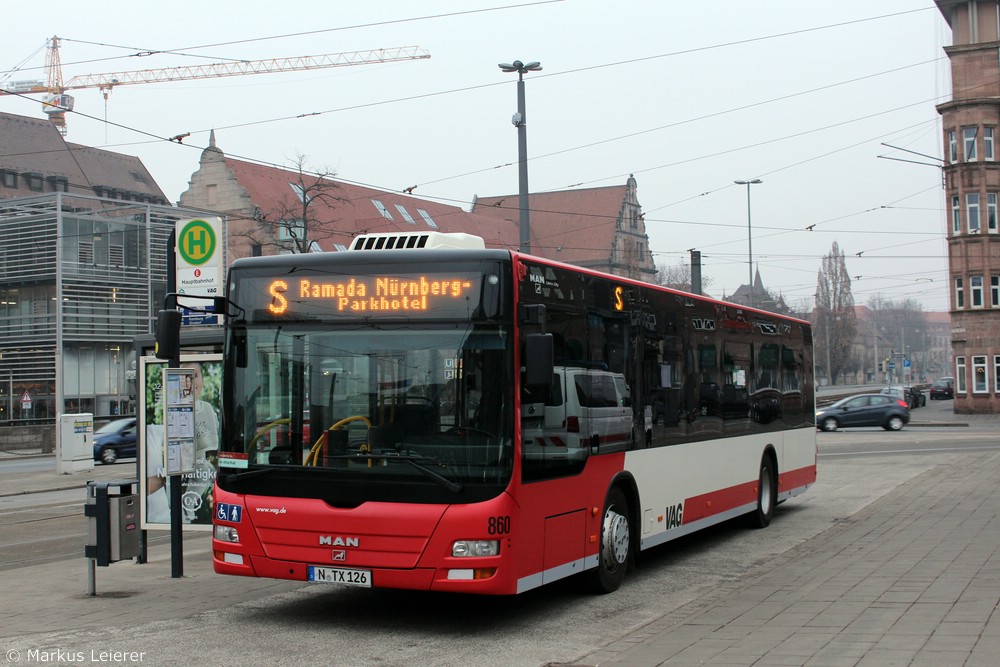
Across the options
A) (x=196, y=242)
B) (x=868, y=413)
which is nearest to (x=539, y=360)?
(x=196, y=242)

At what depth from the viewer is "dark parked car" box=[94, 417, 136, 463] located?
34.1 metres

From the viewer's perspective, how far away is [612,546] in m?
9.55

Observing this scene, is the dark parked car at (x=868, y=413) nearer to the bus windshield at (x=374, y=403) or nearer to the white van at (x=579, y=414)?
A: the white van at (x=579, y=414)

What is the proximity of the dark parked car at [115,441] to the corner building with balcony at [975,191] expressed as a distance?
38912 millimetres

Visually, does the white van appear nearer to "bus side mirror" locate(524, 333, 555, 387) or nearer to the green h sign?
"bus side mirror" locate(524, 333, 555, 387)

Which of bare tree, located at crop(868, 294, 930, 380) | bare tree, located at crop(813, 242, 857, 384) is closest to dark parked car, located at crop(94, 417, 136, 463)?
bare tree, located at crop(813, 242, 857, 384)

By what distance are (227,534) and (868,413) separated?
3774cm

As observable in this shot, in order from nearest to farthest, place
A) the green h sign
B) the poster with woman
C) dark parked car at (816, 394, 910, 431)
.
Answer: the green h sign → the poster with woman → dark parked car at (816, 394, 910, 431)

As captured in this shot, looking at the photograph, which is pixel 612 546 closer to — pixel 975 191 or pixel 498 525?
pixel 498 525

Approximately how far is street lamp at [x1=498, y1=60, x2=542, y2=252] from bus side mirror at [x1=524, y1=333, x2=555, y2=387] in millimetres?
12588

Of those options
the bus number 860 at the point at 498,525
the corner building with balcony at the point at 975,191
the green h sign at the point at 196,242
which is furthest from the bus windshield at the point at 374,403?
the corner building with balcony at the point at 975,191

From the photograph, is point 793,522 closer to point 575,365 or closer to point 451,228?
point 575,365

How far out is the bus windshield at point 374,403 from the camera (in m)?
7.87

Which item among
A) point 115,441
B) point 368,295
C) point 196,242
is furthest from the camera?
point 115,441
